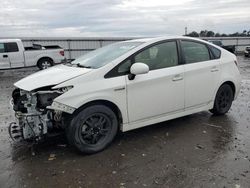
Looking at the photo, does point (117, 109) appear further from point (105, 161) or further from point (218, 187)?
point (218, 187)

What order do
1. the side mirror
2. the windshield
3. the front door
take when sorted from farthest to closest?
1. the windshield
2. the front door
3. the side mirror

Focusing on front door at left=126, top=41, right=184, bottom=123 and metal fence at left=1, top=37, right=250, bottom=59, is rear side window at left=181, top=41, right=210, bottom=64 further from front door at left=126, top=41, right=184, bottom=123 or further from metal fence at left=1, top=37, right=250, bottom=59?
metal fence at left=1, top=37, right=250, bottom=59

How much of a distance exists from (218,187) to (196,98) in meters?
2.38

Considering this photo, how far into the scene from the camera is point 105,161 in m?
4.34

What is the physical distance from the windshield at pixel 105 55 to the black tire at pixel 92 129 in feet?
2.56

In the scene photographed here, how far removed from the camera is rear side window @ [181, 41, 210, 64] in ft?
18.5

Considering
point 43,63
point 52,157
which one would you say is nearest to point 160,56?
point 52,157

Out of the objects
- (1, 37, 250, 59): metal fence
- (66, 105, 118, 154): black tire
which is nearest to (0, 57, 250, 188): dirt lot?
(66, 105, 118, 154): black tire

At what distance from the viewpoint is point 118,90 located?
465 cm

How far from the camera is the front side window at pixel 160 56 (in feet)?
16.7

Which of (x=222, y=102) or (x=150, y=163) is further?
(x=222, y=102)

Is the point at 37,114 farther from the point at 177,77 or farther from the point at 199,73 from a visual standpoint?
the point at 199,73

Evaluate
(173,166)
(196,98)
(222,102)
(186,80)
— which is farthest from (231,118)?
A: (173,166)

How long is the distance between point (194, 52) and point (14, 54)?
13200 millimetres
